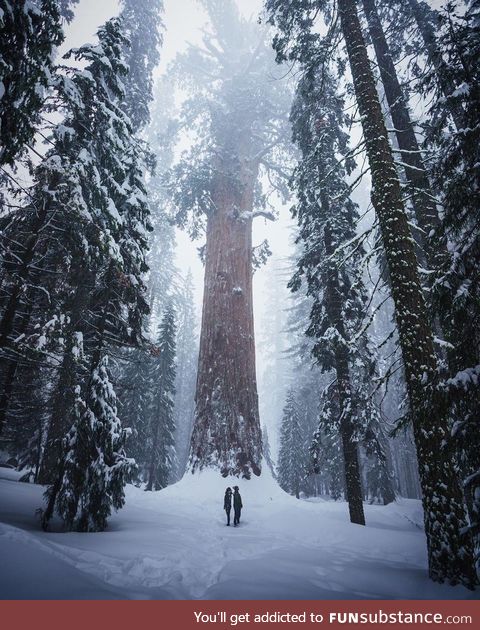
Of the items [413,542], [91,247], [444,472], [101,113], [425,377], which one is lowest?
[413,542]

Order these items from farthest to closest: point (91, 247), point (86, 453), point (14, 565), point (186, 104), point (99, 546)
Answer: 1. point (186, 104)
2. point (91, 247)
3. point (86, 453)
4. point (99, 546)
5. point (14, 565)

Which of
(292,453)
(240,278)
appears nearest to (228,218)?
(240,278)

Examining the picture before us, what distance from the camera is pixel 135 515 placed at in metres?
8.58

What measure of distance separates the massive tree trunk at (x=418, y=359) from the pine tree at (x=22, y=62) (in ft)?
17.7

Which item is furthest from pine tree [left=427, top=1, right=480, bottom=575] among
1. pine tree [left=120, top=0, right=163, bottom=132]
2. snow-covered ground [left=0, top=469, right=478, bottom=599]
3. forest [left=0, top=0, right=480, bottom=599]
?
pine tree [left=120, top=0, right=163, bottom=132]

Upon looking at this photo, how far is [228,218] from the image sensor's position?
15.6 m

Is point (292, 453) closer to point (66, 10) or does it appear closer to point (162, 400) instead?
point (162, 400)

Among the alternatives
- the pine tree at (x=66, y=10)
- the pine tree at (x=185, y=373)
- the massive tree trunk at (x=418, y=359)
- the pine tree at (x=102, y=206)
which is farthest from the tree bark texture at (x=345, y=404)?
the pine tree at (x=185, y=373)

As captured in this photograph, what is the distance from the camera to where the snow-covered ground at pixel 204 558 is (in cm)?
371

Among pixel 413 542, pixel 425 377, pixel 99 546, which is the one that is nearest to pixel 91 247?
pixel 99 546

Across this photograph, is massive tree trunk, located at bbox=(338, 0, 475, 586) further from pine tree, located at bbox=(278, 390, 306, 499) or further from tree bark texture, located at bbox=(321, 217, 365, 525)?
pine tree, located at bbox=(278, 390, 306, 499)

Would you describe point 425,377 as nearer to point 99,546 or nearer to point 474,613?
point 474,613

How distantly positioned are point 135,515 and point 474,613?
7.42 m

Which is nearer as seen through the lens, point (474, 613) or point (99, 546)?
point (474, 613)
